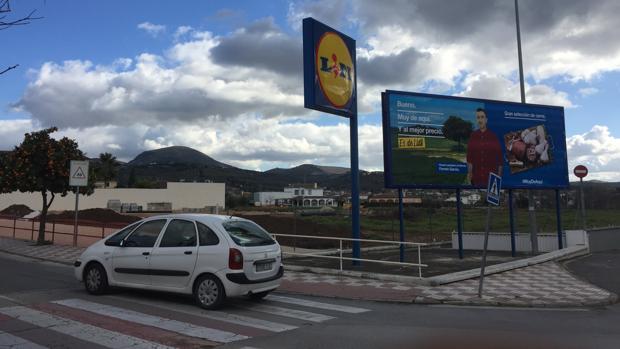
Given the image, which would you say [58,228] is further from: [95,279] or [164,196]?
[164,196]

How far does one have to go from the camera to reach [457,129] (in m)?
17.6

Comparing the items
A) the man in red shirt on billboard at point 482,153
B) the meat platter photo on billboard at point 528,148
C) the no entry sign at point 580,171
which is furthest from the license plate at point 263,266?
the no entry sign at point 580,171

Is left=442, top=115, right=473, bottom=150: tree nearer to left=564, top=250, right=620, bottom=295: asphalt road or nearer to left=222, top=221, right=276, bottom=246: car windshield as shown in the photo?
left=564, top=250, right=620, bottom=295: asphalt road

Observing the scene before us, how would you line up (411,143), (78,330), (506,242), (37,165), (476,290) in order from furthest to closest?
(506,242)
(37,165)
(411,143)
(476,290)
(78,330)

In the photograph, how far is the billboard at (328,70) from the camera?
47.9 ft

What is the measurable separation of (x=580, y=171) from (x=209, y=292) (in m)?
16.3

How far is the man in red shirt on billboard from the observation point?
17750mm

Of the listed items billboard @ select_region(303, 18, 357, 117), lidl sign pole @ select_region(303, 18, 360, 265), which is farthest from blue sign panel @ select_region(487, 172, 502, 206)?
billboard @ select_region(303, 18, 357, 117)

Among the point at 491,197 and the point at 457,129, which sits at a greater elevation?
the point at 457,129

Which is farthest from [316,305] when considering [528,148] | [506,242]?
[506,242]

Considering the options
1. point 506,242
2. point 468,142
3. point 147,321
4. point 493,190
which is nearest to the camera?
point 147,321

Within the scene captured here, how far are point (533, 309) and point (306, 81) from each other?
818 centimetres

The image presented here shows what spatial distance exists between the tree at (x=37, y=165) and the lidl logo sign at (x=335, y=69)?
423 inches

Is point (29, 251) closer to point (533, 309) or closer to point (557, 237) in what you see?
point (533, 309)
